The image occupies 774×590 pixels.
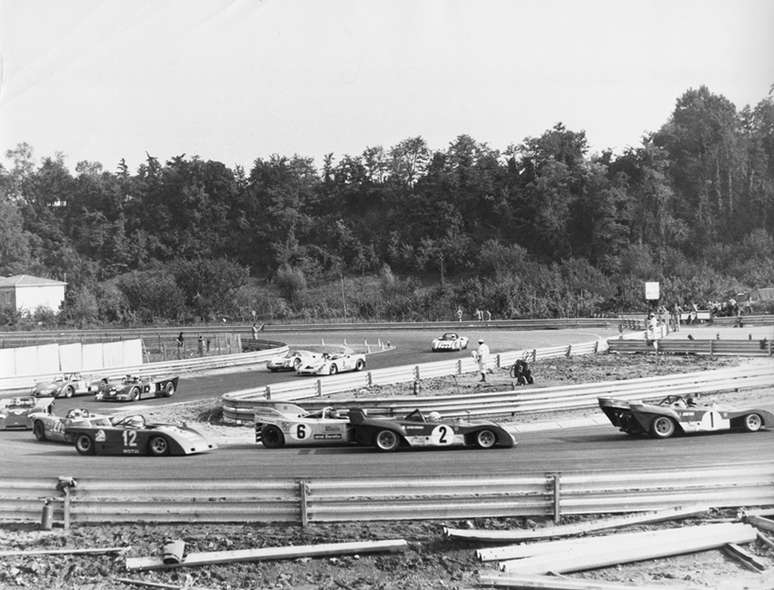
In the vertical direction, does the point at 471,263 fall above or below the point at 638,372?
above

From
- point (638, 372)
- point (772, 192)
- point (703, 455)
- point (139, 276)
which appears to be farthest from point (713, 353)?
point (139, 276)

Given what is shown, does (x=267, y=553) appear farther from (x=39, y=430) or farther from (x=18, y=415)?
(x=18, y=415)

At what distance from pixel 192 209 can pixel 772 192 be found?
5121 centimetres

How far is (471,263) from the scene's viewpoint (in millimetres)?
76875

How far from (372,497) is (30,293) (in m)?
74.5

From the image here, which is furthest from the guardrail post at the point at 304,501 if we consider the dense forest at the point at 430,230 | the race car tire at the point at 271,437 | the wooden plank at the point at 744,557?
the dense forest at the point at 430,230

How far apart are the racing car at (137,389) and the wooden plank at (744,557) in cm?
2382

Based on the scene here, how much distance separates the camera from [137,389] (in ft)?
103

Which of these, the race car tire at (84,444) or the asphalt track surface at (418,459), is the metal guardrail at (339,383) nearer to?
the asphalt track surface at (418,459)

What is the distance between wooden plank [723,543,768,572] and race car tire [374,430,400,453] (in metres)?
7.39

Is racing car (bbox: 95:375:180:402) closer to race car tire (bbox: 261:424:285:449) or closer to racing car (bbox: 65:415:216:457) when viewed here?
racing car (bbox: 65:415:216:457)

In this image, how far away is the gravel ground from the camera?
10641 mm

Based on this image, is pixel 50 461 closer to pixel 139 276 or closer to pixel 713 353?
pixel 713 353

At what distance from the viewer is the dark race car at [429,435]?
57.2 ft
